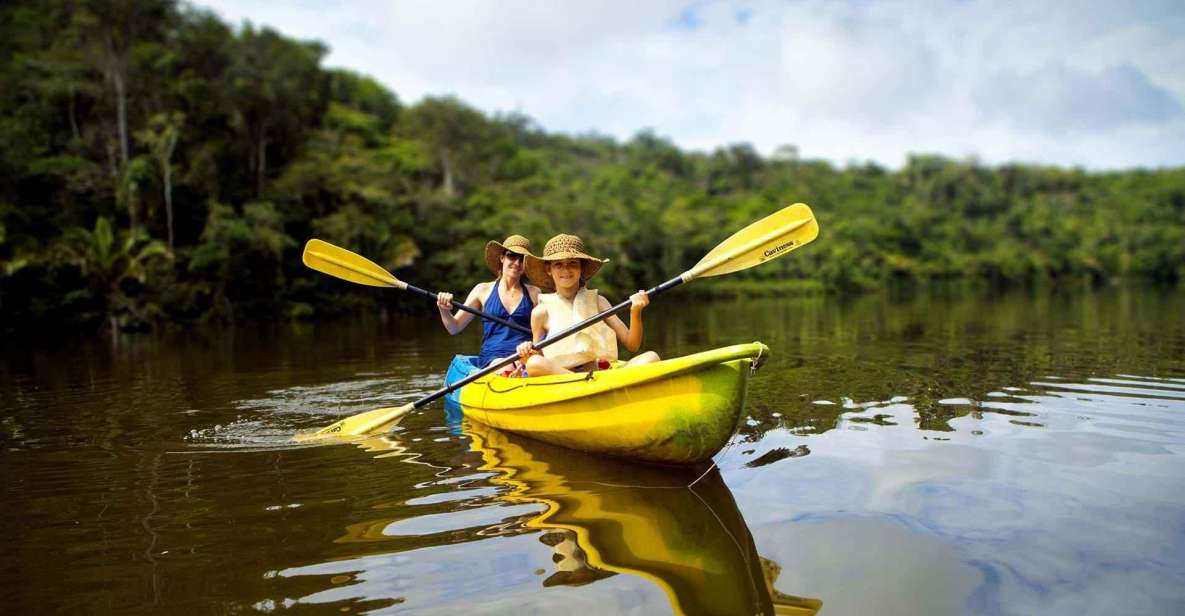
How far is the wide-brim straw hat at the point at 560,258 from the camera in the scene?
183 inches

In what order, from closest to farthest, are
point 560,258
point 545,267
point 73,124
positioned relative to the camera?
point 560,258
point 545,267
point 73,124

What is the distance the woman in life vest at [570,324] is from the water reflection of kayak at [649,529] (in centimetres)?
59

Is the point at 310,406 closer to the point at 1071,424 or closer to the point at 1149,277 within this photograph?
the point at 1071,424

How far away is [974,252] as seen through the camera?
181 feet

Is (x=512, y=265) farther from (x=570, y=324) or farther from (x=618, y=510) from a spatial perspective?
(x=618, y=510)

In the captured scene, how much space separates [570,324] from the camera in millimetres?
4828

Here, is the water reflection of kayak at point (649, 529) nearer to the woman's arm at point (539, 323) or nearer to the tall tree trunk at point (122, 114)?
the woman's arm at point (539, 323)

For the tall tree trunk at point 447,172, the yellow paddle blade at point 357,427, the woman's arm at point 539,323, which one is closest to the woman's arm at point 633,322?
the woman's arm at point 539,323

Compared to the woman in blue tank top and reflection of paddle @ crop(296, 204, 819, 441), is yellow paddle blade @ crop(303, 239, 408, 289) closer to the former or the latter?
the woman in blue tank top

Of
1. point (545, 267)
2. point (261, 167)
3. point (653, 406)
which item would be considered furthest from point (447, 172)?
point (653, 406)

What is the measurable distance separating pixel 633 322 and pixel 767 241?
3.52 feet

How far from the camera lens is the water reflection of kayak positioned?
260 centimetres

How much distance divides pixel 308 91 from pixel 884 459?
83.2 feet

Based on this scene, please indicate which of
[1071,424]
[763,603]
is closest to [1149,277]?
[1071,424]
